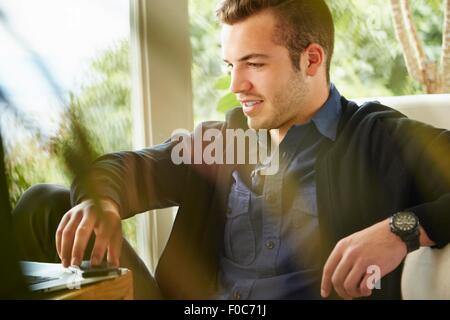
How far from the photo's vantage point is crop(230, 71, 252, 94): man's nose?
3.67 feet

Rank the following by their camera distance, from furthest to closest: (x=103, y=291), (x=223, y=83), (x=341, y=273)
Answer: (x=223, y=83) < (x=341, y=273) < (x=103, y=291)

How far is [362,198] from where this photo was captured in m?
1.04

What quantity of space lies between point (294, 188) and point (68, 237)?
447 millimetres

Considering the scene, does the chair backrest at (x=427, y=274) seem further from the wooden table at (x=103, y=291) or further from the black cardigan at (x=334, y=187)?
the wooden table at (x=103, y=291)

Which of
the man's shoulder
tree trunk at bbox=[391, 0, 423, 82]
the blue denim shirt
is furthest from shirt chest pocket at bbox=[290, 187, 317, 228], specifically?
tree trunk at bbox=[391, 0, 423, 82]

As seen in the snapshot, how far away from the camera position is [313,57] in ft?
3.63

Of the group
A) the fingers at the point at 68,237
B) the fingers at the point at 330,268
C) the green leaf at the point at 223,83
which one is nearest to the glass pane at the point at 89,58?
the fingers at the point at 68,237

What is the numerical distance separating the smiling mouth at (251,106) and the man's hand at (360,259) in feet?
1.12

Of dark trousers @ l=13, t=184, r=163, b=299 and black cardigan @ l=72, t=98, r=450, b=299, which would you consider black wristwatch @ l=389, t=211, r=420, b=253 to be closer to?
black cardigan @ l=72, t=98, r=450, b=299

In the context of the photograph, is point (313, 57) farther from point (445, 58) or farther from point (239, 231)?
point (239, 231)

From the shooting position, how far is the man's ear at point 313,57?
43.4 inches

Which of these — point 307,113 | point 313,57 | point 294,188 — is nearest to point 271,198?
point 294,188

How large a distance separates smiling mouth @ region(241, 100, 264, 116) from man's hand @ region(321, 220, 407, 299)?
0.34m
